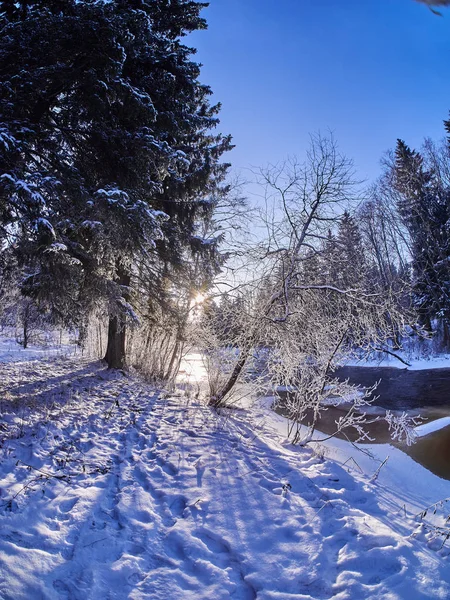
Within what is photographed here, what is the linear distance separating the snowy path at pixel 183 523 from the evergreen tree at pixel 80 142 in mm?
2493

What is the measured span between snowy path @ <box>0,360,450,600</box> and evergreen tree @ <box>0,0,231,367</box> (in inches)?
98.1

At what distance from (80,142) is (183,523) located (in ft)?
21.0

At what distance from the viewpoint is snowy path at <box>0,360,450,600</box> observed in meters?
2.16

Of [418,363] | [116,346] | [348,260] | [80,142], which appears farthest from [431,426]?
[418,363]

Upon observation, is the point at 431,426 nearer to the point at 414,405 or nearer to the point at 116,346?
the point at 414,405

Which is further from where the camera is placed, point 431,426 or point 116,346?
point 116,346

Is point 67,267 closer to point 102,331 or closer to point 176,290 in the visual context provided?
point 176,290

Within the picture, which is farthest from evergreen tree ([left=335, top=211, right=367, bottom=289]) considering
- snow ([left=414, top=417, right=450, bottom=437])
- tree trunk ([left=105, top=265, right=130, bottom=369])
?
tree trunk ([left=105, top=265, right=130, bottom=369])

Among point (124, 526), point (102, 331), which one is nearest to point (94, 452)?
point (124, 526)

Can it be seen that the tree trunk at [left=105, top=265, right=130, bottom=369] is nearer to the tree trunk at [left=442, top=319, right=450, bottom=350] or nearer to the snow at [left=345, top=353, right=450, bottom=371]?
the snow at [left=345, top=353, right=450, bottom=371]

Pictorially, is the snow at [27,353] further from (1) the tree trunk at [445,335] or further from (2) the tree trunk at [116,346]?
(1) the tree trunk at [445,335]

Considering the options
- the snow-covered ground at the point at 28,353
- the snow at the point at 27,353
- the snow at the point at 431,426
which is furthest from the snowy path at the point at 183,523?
the snow-covered ground at the point at 28,353

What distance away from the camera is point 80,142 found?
19.5 ft

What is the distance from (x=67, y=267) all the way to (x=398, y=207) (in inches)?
1016
